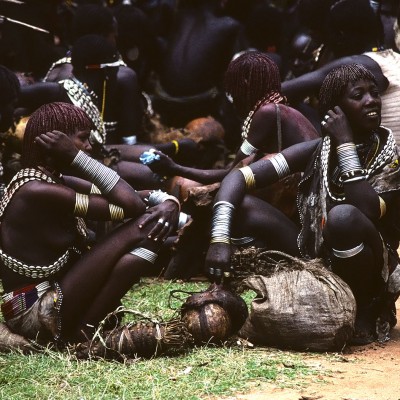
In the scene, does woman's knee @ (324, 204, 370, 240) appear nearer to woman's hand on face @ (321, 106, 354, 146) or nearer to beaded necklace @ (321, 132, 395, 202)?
beaded necklace @ (321, 132, 395, 202)

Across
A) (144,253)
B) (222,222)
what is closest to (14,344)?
(144,253)

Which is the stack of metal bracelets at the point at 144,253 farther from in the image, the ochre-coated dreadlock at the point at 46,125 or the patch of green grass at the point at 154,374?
the ochre-coated dreadlock at the point at 46,125

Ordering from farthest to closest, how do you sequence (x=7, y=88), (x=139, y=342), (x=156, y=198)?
(x=7, y=88)
(x=156, y=198)
(x=139, y=342)

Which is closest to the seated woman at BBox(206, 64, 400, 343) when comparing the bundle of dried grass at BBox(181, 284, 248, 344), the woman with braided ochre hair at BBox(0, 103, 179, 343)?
the bundle of dried grass at BBox(181, 284, 248, 344)

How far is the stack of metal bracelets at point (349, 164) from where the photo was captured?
4.59m

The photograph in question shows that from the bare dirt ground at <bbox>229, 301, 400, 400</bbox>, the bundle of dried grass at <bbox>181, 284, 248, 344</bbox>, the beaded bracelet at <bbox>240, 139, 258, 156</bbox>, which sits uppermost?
the beaded bracelet at <bbox>240, 139, 258, 156</bbox>

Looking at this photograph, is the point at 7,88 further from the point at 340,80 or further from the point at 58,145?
the point at 340,80

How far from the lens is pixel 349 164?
4.61 meters

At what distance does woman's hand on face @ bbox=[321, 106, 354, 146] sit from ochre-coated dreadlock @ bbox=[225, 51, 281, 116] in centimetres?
135

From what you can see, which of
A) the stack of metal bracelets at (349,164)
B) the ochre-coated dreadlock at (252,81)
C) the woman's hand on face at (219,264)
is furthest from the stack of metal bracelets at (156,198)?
the ochre-coated dreadlock at (252,81)

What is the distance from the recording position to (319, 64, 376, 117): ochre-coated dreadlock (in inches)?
189

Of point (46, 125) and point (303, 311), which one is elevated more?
point (46, 125)

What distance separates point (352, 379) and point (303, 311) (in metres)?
0.53

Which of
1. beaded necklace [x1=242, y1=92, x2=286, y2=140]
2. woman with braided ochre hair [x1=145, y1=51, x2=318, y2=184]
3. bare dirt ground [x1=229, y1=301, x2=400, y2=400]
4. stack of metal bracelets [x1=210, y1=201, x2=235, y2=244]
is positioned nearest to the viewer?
bare dirt ground [x1=229, y1=301, x2=400, y2=400]
